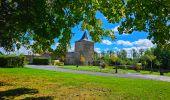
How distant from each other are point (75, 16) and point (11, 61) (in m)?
30.2

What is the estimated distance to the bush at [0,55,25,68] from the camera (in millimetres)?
44531

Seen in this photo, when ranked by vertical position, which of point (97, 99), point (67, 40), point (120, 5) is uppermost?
point (120, 5)

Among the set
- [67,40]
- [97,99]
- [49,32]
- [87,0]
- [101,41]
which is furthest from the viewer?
[101,41]

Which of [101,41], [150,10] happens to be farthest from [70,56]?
[150,10]

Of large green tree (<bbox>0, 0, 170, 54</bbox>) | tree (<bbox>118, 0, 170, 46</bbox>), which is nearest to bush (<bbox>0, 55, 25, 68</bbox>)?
large green tree (<bbox>0, 0, 170, 54</bbox>)

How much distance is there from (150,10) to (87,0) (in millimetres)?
3903

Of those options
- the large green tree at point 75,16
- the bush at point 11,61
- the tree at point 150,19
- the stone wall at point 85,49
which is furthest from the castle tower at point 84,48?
the tree at point 150,19

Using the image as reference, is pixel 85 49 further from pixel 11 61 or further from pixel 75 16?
pixel 75 16

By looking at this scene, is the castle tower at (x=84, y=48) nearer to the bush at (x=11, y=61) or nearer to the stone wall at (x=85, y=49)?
the stone wall at (x=85, y=49)

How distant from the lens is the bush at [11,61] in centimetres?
4453

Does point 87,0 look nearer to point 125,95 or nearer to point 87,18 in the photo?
point 87,18

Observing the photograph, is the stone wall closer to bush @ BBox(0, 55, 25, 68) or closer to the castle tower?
the castle tower

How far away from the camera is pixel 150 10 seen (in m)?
11.8

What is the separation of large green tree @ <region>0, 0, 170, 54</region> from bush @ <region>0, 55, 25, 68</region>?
2640 cm
